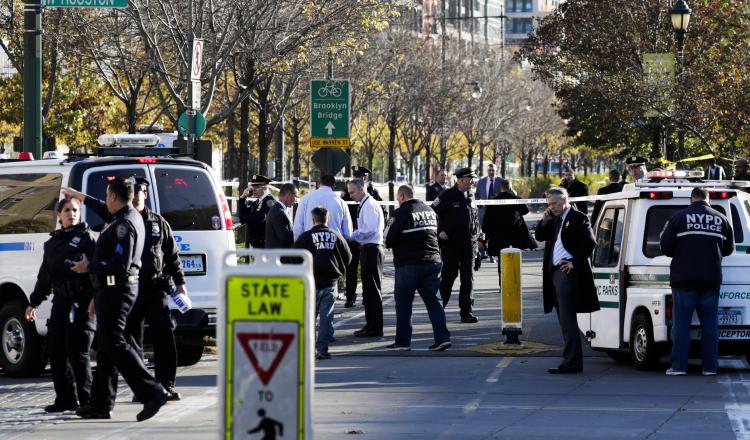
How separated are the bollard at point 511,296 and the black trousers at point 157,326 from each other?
481 cm

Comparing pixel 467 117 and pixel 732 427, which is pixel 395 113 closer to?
pixel 467 117

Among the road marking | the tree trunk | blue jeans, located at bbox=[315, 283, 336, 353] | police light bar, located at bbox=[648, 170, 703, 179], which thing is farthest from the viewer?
the tree trunk

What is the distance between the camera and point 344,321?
1944cm

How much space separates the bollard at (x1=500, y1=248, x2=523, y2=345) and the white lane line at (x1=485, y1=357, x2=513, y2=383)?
878 mm

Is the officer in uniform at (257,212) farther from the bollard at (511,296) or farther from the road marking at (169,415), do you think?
the road marking at (169,415)

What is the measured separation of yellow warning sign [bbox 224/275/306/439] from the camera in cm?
645

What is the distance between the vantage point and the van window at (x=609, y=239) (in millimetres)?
14531

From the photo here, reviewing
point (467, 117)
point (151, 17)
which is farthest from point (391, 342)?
point (467, 117)

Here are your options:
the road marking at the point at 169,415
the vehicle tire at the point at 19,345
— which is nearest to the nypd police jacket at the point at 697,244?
the road marking at the point at 169,415

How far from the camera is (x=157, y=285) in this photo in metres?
11.7

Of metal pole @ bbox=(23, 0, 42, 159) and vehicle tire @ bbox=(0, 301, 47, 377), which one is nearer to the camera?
vehicle tire @ bbox=(0, 301, 47, 377)

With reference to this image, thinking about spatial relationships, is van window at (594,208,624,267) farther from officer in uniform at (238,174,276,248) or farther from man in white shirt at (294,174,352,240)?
officer in uniform at (238,174,276,248)

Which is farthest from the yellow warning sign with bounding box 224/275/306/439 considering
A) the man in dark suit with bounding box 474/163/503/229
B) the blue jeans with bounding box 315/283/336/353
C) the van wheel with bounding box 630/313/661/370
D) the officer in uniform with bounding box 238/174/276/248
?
the man in dark suit with bounding box 474/163/503/229

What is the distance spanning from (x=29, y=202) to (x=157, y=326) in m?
2.79
